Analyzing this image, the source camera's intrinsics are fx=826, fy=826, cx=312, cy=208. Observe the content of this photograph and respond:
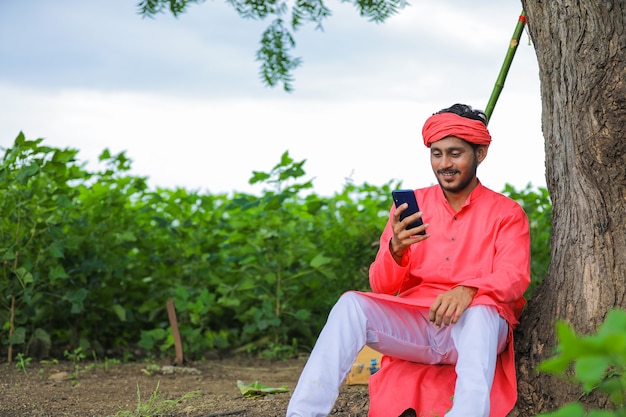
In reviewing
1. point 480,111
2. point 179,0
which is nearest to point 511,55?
point 480,111

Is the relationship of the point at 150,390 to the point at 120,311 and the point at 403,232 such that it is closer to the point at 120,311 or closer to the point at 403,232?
the point at 120,311

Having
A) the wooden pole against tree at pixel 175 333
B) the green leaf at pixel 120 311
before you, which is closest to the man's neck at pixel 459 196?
the wooden pole against tree at pixel 175 333

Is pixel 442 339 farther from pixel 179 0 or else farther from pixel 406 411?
pixel 179 0

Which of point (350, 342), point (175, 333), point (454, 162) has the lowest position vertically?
point (175, 333)

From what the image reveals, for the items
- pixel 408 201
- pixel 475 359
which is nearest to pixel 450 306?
pixel 475 359

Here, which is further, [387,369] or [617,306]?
[387,369]

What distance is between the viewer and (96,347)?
5641 millimetres

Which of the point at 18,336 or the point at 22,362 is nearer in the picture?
the point at 22,362

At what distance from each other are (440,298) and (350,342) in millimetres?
369

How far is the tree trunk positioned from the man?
0.13m

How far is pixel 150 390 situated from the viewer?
453 cm

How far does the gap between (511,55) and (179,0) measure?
2.32 metres

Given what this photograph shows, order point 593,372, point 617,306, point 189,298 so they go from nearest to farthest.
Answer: point 593,372 → point 617,306 → point 189,298

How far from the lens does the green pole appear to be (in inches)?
153
